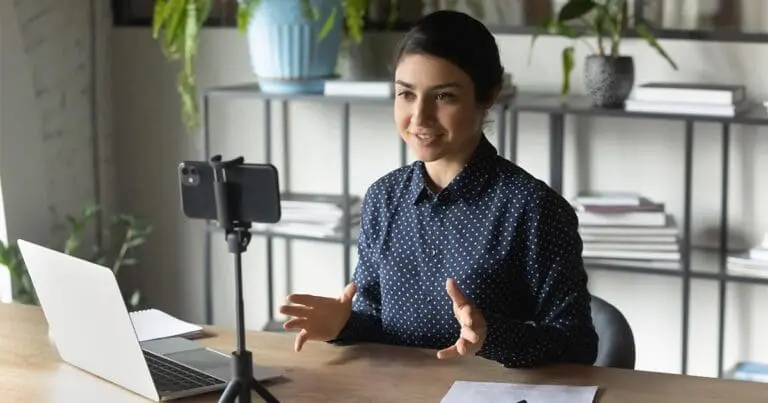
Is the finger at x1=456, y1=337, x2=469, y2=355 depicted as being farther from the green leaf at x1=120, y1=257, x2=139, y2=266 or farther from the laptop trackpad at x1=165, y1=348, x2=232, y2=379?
the green leaf at x1=120, y1=257, x2=139, y2=266

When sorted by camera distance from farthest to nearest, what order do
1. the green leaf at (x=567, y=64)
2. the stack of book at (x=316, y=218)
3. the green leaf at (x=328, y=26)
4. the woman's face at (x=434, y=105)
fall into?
the stack of book at (x=316, y=218) → the green leaf at (x=328, y=26) → the green leaf at (x=567, y=64) → the woman's face at (x=434, y=105)

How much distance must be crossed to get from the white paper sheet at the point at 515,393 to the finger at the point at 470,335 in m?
0.07

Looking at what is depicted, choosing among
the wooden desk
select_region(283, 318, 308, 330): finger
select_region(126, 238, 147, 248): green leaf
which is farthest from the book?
select_region(126, 238, 147, 248): green leaf

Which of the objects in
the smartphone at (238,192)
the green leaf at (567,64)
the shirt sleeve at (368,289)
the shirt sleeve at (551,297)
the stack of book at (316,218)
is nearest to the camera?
the smartphone at (238,192)

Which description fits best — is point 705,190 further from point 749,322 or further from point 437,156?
point 437,156

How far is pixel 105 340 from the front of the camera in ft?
5.70

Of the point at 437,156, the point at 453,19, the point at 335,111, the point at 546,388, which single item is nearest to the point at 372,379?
the point at 546,388

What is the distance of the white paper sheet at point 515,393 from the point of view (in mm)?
1661

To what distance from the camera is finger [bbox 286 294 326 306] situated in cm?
188

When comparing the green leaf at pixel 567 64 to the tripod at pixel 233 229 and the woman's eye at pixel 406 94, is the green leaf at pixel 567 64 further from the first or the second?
the tripod at pixel 233 229

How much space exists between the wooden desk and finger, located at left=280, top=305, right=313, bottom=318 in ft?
0.23

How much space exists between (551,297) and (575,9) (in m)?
1.31

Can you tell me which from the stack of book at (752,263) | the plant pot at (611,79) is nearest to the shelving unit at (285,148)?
the plant pot at (611,79)

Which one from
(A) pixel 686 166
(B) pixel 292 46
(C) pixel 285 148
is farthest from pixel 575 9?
(C) pixel 285 148
